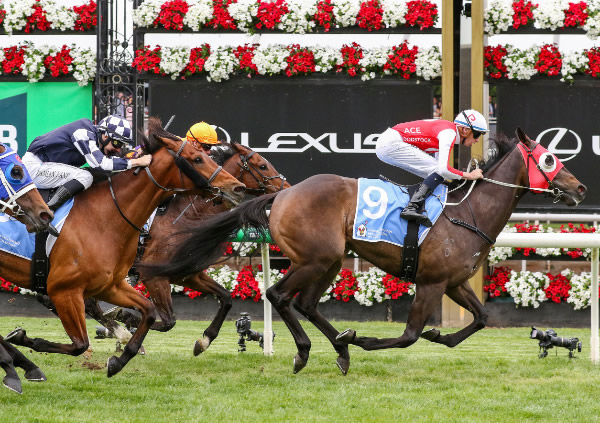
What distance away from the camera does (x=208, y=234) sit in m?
6.88

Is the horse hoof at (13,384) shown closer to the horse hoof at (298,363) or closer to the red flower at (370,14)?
the horse hoof at (298,363)

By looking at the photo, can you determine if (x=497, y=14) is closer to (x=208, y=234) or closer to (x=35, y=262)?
(x=208, y=234)

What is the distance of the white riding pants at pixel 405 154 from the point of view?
6938 mm

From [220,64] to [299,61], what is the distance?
0.86 m

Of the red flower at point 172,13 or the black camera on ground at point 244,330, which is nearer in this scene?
the black camera on ground at point 244,330

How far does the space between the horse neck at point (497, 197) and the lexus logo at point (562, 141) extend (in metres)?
3.85

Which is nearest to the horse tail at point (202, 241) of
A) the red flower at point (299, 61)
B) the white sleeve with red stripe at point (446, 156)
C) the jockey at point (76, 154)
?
the jockey at point (76, 154)

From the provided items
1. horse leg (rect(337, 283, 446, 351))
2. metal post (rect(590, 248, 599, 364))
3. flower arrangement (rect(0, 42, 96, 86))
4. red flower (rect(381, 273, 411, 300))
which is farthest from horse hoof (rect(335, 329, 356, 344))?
flower arrangement (rect(0, 42, 96, 86))

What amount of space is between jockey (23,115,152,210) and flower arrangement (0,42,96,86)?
4560mm

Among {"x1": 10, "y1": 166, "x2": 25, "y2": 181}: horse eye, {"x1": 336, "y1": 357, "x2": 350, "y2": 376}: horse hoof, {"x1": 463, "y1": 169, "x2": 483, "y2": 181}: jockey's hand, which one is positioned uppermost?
{"x1": 10, "y1": 166, "x2": 25, "y2": 181}: horse eye

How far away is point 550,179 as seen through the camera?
6746 millimetres

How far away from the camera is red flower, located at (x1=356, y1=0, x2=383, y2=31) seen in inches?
421

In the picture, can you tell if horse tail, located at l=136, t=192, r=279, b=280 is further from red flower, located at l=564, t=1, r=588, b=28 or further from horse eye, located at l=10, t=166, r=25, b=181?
red flower, located at l=564, t=1, r=588, b=28

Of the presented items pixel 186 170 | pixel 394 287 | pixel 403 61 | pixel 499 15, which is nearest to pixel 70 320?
pixel 186 170
